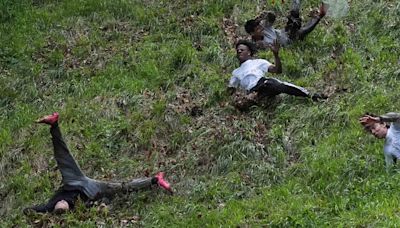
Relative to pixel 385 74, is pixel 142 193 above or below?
below

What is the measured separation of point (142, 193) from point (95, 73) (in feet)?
11.2

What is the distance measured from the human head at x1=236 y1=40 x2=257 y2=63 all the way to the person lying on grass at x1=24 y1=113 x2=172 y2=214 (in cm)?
259

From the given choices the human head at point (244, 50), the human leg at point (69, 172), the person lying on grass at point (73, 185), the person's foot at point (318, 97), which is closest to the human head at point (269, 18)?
the human head at point (244, 50)

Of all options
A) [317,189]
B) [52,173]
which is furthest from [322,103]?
[52,173]

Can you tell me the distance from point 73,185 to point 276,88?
2.98 meters

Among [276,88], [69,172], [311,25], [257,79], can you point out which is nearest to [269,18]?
[311,25]

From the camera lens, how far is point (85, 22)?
12188mm

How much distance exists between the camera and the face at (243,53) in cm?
971

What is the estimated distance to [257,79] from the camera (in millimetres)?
9047

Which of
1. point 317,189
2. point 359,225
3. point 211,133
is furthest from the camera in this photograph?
point 211,133

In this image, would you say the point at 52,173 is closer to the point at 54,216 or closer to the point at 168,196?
the point at 54,216

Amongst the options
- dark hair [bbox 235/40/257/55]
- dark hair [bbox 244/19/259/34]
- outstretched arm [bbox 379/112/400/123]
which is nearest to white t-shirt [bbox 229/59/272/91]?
dark hair [bbox 235/40/257/55]

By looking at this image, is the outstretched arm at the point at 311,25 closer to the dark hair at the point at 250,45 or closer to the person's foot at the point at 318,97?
the dark hair at the point at 250,45

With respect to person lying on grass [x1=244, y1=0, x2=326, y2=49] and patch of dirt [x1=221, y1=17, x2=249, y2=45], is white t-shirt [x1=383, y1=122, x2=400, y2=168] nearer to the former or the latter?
person lying on grass [x1=244, y1=0, x2=326, y2=49]
